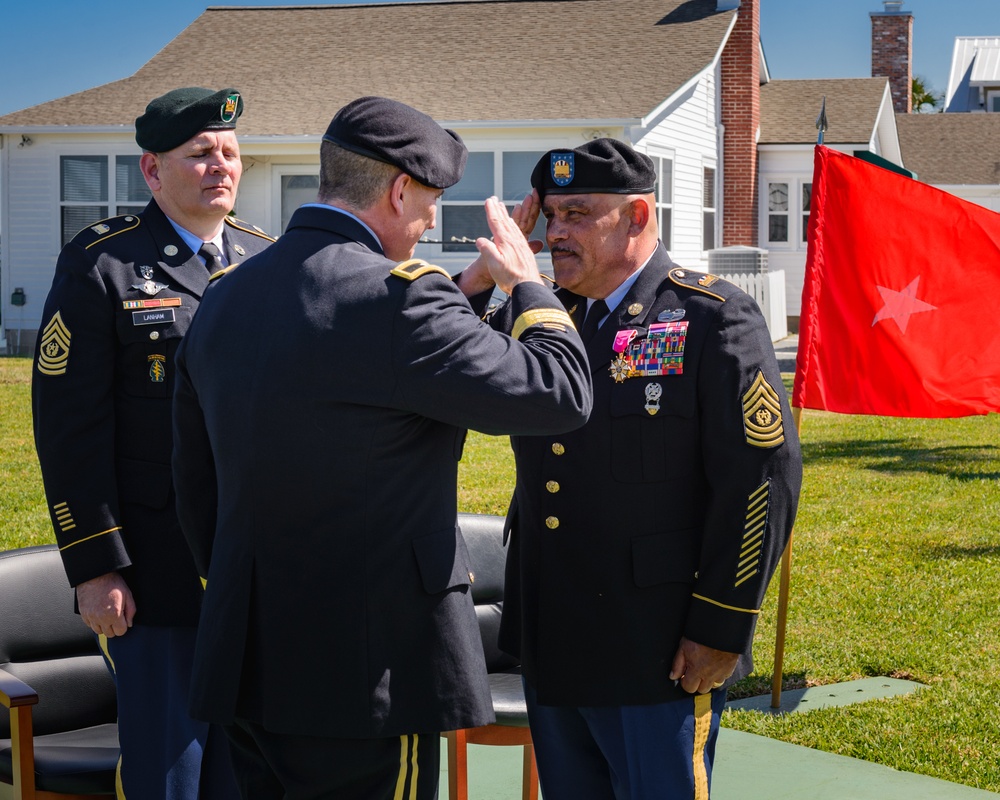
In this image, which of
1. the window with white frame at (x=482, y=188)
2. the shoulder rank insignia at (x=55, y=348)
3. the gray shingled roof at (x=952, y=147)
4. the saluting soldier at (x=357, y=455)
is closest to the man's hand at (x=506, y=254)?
the saluting soldier at (x=357, y=455)

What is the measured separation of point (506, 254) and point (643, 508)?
0.72m

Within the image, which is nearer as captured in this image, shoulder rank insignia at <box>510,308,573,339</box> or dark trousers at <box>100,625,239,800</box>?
shoulder rank insignia at <box>510,308,573,339</box>

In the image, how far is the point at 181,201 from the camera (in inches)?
130

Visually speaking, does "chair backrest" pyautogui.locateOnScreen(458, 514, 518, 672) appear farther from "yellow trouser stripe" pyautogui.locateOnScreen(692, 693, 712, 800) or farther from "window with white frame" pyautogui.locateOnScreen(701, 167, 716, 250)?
"window with white frame" pyautogui.locateOnScreen(701, 167, 716, 250)

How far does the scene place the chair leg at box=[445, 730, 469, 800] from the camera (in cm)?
369

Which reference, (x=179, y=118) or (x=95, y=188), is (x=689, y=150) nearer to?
(x=95, y=188)

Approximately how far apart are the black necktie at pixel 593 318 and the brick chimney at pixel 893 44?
3189 cm

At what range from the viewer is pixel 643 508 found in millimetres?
2836

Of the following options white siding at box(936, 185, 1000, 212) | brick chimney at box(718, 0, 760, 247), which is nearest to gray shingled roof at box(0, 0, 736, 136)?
brick chimney at box(718, 0, 760, 247)

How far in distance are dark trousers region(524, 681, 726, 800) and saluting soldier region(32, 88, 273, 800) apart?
0.89 meters

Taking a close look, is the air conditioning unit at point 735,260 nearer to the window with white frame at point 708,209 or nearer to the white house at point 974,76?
the window with white frame at point 708,209

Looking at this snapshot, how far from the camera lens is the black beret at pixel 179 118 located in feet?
10.6

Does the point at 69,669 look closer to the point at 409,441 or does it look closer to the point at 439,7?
the point at 409,441

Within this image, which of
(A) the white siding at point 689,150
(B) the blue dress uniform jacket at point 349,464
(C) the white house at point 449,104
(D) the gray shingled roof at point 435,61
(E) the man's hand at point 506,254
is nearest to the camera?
(B) the blue dress uniform jacket at point 349,464
